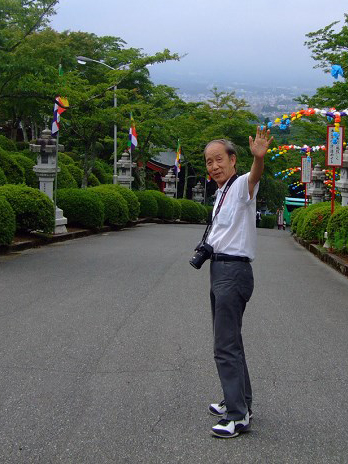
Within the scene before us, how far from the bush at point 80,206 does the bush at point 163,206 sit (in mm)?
13597

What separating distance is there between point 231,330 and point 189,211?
39.1 meters

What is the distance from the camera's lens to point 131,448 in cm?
376

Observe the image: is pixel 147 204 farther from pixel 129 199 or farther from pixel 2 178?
pixel 2 178

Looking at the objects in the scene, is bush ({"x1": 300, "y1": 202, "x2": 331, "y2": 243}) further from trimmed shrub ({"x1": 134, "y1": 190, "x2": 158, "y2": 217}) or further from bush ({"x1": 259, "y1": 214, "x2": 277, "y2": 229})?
bush ({"x1": 259, "y1": 214, "x2": 277, "y2": 229})

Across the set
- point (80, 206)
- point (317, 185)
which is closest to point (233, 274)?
point (80, 206)

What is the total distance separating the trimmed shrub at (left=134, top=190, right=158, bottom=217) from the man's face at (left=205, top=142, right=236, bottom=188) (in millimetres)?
28628

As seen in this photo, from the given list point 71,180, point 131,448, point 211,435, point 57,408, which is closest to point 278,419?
point 211,435

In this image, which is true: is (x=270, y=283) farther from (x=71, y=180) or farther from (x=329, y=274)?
(x=71, y=180)

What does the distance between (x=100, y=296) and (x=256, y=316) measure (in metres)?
2.26

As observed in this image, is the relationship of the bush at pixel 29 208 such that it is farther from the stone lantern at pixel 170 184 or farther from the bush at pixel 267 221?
the bush at pixel 267 221

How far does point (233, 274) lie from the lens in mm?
4055

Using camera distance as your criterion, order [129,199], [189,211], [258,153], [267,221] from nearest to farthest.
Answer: [258,153]
[129,199]
[189,211]
[267,221]

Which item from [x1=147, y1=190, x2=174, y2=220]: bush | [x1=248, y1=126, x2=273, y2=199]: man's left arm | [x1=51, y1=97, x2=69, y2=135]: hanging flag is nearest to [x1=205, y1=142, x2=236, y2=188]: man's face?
[x1=248, y1=126, x2=273, y2=199]: man's left arm

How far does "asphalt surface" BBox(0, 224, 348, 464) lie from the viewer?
3812 mm
